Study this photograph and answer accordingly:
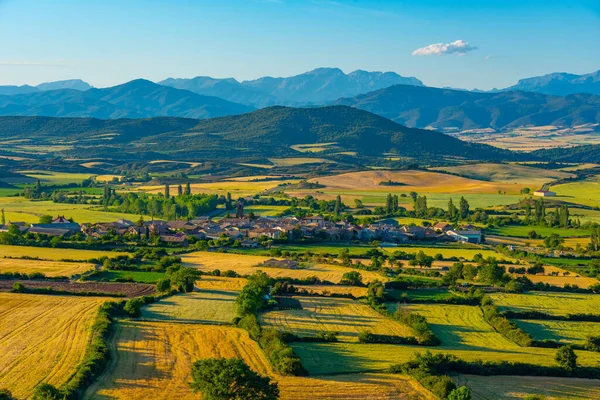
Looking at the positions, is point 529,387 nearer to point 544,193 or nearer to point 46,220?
point 46,220

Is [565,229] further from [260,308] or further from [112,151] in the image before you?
[112,151]

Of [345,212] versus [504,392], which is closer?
[504,392]

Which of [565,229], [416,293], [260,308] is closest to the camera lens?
[260,308]

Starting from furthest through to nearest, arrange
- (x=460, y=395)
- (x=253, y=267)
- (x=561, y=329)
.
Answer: (x=253, y=267), (x=561, y=329), (x=460, y=395)

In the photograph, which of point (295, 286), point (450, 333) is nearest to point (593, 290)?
point (450, 333)

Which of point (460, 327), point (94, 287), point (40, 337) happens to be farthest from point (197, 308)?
point (460, 327)
